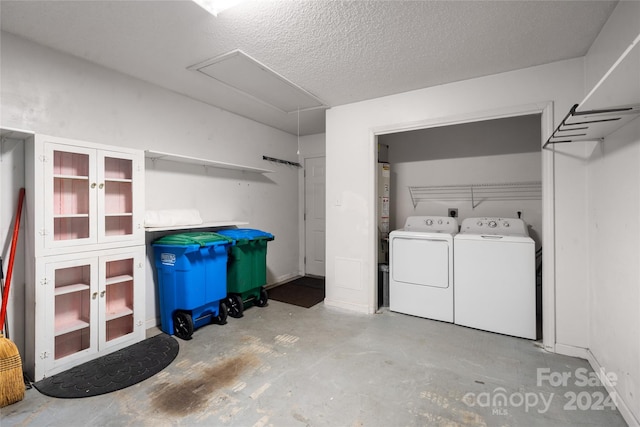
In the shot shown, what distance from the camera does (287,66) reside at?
2.68 metres

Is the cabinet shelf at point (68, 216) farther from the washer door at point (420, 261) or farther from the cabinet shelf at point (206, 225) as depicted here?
the washer door at point (420, 261)

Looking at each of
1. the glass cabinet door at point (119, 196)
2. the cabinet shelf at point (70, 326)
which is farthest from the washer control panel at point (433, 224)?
the cabinet shelf at point (70, 326)

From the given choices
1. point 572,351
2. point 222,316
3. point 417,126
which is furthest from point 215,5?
point 572,351

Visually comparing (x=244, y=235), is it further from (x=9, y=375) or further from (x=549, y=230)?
(x=549, y=230)

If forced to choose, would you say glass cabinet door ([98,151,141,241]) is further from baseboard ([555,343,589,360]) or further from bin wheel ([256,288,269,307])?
baseboard ([555,343,589,360])

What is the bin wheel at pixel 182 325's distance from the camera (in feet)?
9.21

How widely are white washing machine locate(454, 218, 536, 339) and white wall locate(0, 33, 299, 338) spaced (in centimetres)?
281

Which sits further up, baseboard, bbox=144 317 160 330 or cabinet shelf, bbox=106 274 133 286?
cabinet shelf, bbox=106 274 133 286

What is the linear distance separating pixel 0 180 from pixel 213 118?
212 cm

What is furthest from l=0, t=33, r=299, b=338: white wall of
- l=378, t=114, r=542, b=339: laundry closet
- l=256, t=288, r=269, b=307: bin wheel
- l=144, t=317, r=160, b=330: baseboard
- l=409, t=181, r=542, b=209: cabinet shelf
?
l=409, t=181, r=542, b=209: cabinet shelf

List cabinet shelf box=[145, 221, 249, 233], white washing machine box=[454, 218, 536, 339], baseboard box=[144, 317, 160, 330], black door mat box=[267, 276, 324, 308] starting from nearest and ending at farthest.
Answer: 1. white washing machine box=[454, 218, 536, 339]
2. cabinet shelf box=[145, 221, 249, 233]
3. baseboard box=[144, 317, 160, 330]
4. black door mat box=[267, 276, 324, 308]

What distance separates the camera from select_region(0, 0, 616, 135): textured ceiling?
1896mm

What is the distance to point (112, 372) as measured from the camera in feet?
7.28

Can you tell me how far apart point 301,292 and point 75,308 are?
2622 mm
